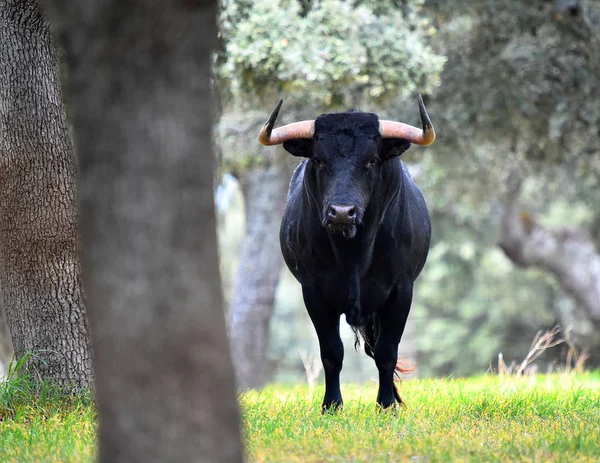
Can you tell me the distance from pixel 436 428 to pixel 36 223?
324 centimetres

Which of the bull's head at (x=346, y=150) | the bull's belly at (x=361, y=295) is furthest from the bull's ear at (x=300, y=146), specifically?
the bull's belly at (x=361, y=295)

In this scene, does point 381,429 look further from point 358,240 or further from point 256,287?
point 256,287

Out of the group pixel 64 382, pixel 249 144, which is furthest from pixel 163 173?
pixel 249 144

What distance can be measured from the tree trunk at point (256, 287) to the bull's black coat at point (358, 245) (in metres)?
12.5

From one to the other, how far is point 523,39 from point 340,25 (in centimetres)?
358

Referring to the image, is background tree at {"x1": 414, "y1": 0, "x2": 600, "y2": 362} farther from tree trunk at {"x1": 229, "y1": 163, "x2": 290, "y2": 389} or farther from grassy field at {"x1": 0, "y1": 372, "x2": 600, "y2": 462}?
grassy field at {"x1": 0, "y1": 372, "x2": 600, "y2": 462}

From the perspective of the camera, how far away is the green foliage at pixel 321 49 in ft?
38.3

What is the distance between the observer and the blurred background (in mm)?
11969

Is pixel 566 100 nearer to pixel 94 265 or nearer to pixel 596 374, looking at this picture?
pixel 596 374

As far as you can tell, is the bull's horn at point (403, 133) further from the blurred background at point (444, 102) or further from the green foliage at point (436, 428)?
the blurred background at point (444, 102)

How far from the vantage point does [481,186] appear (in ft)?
64.6

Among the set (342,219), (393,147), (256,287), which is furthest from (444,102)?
(342,219)

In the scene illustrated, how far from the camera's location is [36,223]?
669cm

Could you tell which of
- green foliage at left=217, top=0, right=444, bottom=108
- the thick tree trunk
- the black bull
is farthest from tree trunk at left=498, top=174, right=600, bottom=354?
the thick tree trunk
